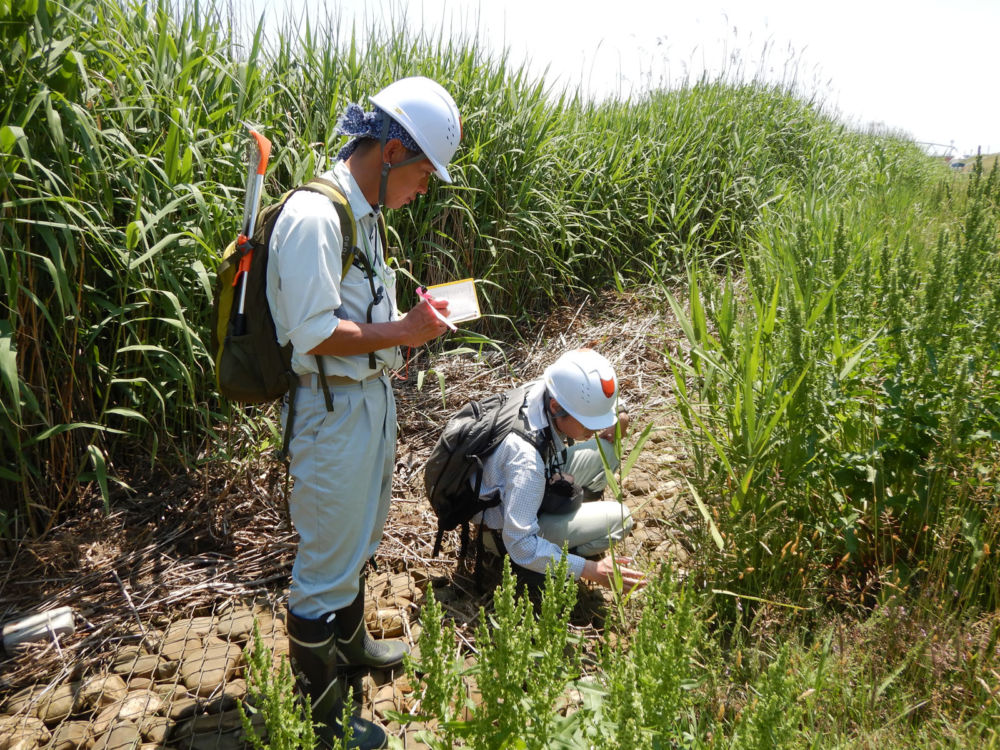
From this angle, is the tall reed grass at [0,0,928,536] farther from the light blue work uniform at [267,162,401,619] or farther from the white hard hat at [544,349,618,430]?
the white hard hat at [544,349,618,430]

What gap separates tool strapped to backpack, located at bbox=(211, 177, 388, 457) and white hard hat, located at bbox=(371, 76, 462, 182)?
0.25 metres

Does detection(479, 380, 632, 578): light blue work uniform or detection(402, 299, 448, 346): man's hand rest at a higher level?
detection(402, 299, 448, 346): man's hand

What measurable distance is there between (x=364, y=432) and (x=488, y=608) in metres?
1.12

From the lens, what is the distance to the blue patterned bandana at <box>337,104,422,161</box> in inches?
76.0

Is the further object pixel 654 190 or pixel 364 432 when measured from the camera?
pixel 654 190

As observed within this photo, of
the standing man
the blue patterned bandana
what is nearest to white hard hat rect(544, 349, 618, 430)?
the standing man

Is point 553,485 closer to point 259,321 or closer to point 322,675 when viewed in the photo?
point 322,675

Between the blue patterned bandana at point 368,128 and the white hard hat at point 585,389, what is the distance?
0.93 metres

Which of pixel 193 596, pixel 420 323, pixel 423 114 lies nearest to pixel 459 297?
pixel 420 323

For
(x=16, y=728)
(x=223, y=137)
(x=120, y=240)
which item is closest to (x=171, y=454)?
(x=120, y=240)

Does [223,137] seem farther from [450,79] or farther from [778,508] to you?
[778,508]

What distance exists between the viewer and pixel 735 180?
584 cm

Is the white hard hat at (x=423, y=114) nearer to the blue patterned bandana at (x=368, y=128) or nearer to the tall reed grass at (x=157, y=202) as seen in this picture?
the blue patterned bandana at (x=368, y=128)

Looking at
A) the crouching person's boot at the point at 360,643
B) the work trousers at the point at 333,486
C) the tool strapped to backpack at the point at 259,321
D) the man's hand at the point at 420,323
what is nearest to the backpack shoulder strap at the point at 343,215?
the tool strapped to backpack at the point at 259,321
